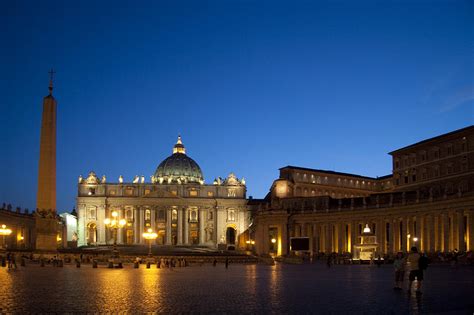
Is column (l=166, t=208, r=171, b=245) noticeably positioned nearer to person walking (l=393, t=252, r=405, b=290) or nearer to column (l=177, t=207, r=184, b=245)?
column (l=177, t=207, r=184, b=245)

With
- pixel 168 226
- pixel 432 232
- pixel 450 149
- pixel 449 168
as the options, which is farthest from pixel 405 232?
pixel 168 226

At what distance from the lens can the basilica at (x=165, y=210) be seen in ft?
514

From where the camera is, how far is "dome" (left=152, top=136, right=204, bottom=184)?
17143 centimetres

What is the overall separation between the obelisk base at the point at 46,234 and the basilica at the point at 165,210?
10058 cm

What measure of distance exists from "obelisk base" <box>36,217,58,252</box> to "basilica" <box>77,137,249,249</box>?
100583 millimetres

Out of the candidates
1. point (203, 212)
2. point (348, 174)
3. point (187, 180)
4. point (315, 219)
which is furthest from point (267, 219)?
point (187, 180)

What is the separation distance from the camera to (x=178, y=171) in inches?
6801

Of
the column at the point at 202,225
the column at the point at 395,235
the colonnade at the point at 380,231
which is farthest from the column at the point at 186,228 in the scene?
the column at the point at 395,235

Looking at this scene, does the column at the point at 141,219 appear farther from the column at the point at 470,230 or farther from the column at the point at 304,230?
the column at the point at 470,230

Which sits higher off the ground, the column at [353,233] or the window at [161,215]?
the window at [161,215]

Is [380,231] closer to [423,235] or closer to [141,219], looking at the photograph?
[423,235]

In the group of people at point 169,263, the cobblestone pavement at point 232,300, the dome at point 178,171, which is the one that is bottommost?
the group of people at point 169,263

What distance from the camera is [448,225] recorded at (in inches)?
2653

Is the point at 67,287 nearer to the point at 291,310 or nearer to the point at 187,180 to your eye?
the point at 291,310
